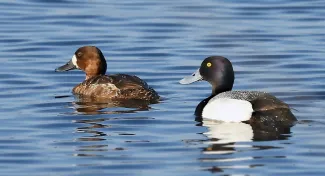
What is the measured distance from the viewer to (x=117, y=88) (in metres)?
14.4

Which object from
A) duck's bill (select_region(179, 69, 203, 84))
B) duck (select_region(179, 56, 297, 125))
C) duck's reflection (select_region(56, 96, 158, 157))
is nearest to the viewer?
duck's reflection (select_region(56, 96, 158, 157))

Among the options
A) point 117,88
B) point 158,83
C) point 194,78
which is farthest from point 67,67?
point 194,78

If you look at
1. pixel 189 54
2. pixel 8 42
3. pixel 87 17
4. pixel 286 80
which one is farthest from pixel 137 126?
pixel 87 17

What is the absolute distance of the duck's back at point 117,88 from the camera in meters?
14.3

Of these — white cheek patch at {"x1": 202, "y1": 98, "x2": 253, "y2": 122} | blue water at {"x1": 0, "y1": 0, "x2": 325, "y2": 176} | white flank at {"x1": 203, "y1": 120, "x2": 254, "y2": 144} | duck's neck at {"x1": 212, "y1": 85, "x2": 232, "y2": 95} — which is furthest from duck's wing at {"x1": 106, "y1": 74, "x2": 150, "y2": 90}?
white flank at {"x1": 203, "y1": 120, "x2": 254, "y2": 144}

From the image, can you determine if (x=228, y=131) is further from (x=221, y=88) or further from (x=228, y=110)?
(x=221, y=88)

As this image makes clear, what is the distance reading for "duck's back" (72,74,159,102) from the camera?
1428 centimetres

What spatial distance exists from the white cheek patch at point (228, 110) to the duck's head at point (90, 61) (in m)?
2.82

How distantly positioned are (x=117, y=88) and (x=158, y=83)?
1.32 metres

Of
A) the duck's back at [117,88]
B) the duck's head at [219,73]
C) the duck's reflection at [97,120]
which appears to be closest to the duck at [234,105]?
the duck's head at [219,73]

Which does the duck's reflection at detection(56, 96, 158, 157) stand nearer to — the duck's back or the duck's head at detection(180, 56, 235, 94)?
the duck's back

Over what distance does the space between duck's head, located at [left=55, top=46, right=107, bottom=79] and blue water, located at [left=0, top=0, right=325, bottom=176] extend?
31 centimetres

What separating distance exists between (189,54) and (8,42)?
3.00 metres

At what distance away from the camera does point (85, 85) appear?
1483 cm
